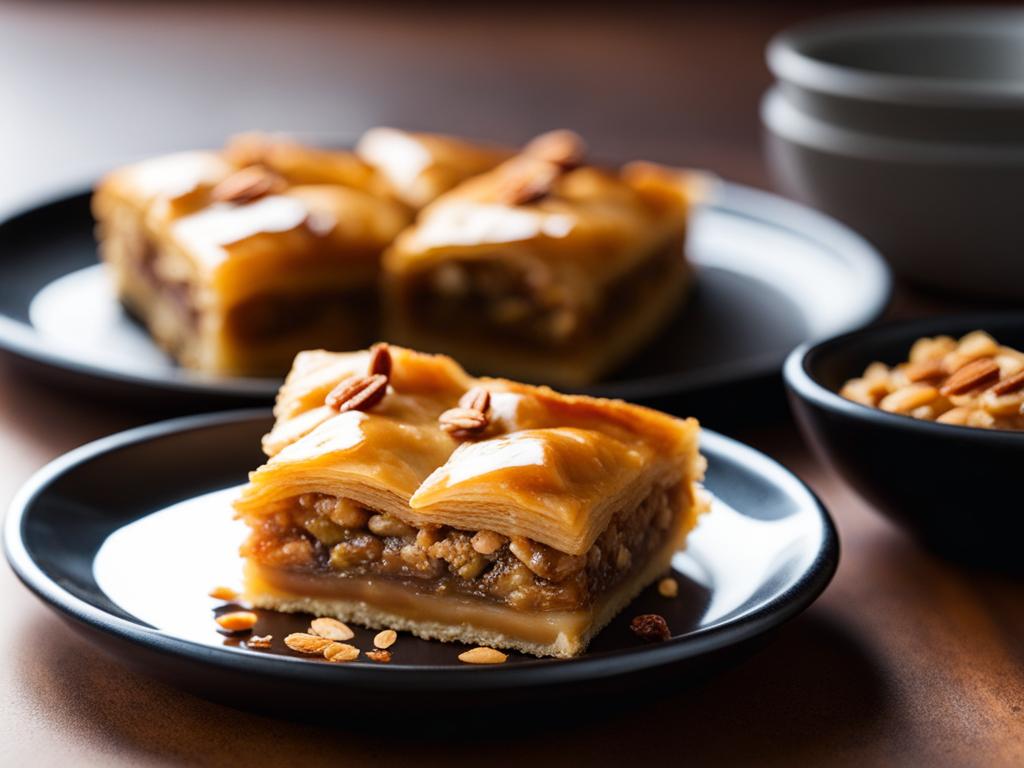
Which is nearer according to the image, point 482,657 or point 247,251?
point 482,657

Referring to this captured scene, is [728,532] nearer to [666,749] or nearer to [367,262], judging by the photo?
[666,749]

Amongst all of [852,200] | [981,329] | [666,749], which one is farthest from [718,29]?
[666,749]

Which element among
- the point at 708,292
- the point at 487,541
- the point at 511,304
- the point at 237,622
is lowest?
the point at 708,292

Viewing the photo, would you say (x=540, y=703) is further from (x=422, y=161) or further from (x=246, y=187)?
(x=422, y=161)

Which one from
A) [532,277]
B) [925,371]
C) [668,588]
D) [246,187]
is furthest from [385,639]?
[246,187]

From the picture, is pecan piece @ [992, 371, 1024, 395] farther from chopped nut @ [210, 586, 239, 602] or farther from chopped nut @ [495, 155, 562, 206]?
chopped nut @ [495, 155, 562, 206]

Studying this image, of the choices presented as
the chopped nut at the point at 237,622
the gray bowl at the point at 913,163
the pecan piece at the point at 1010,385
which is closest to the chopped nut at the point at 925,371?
the pecan piece at the point at 1010,385

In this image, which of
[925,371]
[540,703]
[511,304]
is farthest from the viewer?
[511,304]
